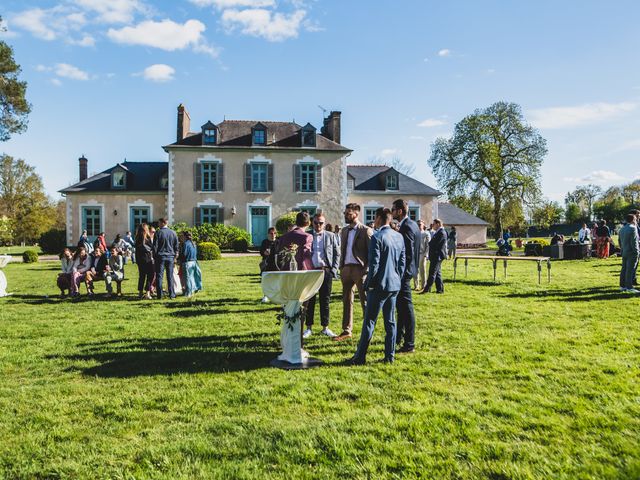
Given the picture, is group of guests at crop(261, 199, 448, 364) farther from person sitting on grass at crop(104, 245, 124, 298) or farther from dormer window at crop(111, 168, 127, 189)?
dormer window at crop(111, 168, 127, 189)

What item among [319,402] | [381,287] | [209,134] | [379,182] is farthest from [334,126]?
[319,402]

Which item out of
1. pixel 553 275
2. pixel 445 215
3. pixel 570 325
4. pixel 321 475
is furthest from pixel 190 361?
pixel 445 215

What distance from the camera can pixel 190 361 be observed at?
18.3 feet

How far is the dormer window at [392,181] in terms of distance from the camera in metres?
32.0

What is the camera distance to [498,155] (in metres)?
39.4

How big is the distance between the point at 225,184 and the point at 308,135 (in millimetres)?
5883

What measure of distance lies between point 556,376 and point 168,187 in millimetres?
26552

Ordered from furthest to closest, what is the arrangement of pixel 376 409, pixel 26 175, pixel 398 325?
1. pixel 26 175
2. pixel 398 325
3. pixel 376 409

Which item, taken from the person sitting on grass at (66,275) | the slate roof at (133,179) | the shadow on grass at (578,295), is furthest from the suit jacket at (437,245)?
the slate roof at (133,179)

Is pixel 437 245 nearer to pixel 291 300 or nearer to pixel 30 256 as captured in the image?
pixel 291 300

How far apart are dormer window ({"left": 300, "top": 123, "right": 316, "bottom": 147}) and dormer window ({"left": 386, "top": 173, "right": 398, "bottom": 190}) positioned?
6021 mm

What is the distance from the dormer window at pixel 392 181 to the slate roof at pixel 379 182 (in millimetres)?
256

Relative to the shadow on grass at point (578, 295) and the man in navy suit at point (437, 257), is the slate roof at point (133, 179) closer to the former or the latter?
the man in navy suit at point (437, 257)

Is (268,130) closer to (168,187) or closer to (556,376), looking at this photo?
(168,187)
